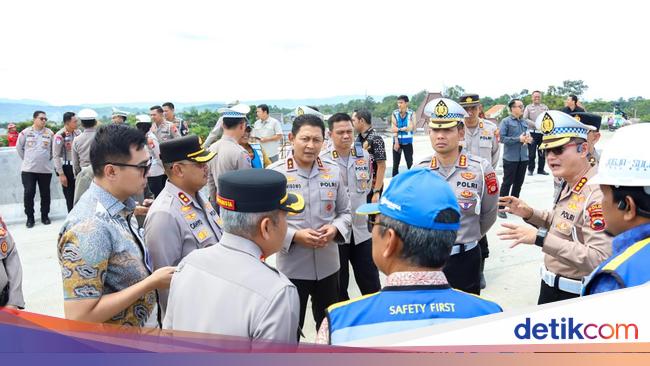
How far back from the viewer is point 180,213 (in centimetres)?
251

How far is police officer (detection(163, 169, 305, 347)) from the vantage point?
5.06 feet

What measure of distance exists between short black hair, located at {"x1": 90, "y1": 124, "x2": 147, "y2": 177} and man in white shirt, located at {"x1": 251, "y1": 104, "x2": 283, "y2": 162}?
726 cm

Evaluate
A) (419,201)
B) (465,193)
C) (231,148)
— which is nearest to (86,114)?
(231,148)

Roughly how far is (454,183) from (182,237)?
194cm

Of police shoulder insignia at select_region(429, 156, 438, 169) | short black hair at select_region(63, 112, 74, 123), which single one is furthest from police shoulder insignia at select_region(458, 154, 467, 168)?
short black hair at select_region(63, 112, 74, 123)

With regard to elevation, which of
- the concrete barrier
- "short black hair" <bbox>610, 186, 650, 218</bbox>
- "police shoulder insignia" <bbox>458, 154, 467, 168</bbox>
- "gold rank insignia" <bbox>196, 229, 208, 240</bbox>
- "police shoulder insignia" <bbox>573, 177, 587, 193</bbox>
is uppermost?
"short black hair" <bbox>610, 186, 650, 218</bbox>

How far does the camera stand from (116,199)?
2.18m

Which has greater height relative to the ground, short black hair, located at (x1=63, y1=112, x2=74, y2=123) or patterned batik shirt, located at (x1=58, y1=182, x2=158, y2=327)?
short black hair, located at (x1=63, y1=112, x2=74, y2=123)

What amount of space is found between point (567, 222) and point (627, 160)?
1.18m

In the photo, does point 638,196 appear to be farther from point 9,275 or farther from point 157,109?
point 157,109

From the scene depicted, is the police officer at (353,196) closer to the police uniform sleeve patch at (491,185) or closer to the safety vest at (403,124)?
the police uniform sleeve patch at (491,185)

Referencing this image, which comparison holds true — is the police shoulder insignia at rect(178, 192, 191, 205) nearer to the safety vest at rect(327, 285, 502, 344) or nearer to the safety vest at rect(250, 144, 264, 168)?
the safety vest at rect(327, 285, 502, 344)

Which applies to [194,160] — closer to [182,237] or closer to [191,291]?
[182,237]

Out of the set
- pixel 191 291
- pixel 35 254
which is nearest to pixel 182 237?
pixel 191 291
